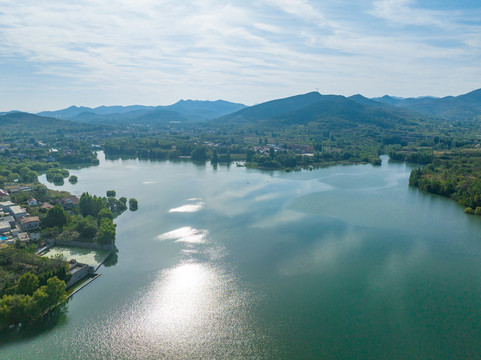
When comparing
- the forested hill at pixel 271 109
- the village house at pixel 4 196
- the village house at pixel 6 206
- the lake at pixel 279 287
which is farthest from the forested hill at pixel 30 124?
the lake at pixel 279 287

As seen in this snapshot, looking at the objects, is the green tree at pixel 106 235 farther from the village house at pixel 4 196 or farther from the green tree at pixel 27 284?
the village house at pixel 4 196

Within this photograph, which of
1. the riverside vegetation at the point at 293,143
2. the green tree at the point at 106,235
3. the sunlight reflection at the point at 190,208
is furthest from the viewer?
the riverside vegetation at the point at 293,143

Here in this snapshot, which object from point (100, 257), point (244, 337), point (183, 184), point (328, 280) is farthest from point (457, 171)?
point (100, 257)

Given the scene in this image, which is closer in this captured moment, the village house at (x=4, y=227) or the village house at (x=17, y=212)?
the village house at (x=4, y=227)

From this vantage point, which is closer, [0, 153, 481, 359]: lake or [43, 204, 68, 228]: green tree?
[0, 153, 481, 359]: lake

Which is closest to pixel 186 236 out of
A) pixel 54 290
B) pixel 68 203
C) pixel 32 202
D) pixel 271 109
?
pixel 54 290

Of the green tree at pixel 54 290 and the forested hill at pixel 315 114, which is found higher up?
the forested hill at pixel 315 114

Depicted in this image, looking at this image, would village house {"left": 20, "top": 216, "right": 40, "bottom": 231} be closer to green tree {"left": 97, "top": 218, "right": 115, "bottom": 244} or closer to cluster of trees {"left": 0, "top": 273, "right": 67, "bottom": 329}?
green tree {"left": 97, "top": 218, "right": 115, "bottom": 244}

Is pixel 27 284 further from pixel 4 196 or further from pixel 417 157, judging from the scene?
pixel 417 157

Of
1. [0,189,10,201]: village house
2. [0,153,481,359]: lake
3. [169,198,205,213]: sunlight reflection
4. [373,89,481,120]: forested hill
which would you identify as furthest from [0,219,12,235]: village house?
[373,89,481,120]: forested hill
